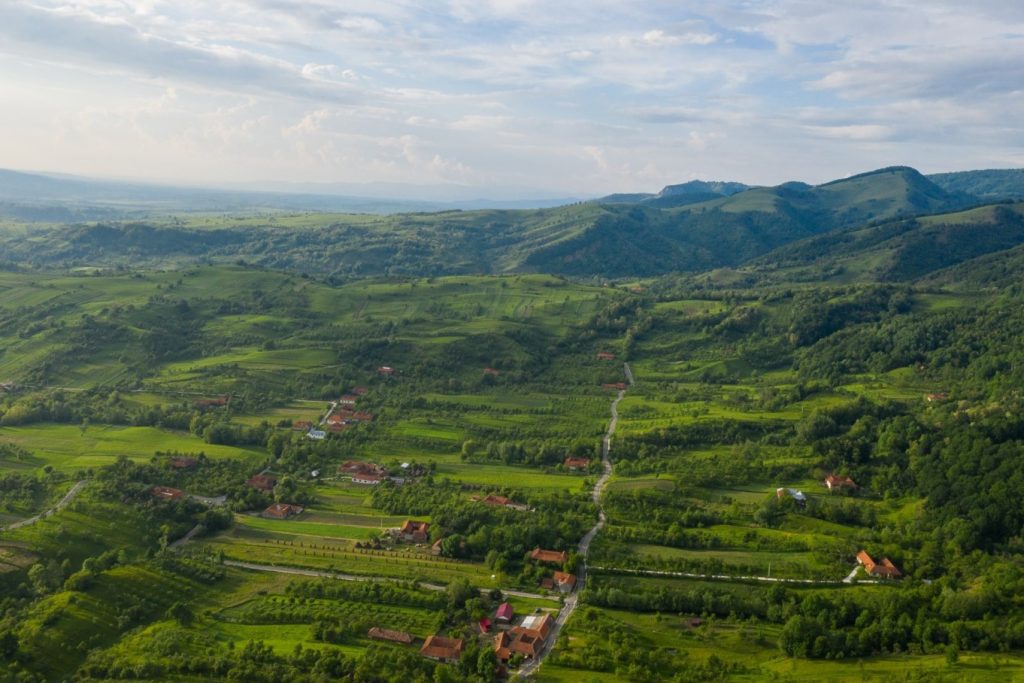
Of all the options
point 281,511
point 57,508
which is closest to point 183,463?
point 57,508

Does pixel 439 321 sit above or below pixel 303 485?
above

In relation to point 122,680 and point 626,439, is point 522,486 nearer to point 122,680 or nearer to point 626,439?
point 626,439

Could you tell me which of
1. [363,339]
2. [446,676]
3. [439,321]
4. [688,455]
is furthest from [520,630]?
[439,321]

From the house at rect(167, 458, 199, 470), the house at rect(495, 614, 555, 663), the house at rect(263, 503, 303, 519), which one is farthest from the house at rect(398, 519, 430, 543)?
the house at rect(167, 458, 199, 470)

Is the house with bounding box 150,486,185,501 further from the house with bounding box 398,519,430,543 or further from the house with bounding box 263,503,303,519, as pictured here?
the house with bounding box 398,519,430,543

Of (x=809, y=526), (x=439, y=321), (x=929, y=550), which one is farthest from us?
(x=439, y=321)

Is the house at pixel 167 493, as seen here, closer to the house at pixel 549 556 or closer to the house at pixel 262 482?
the house at pixel 262 482
